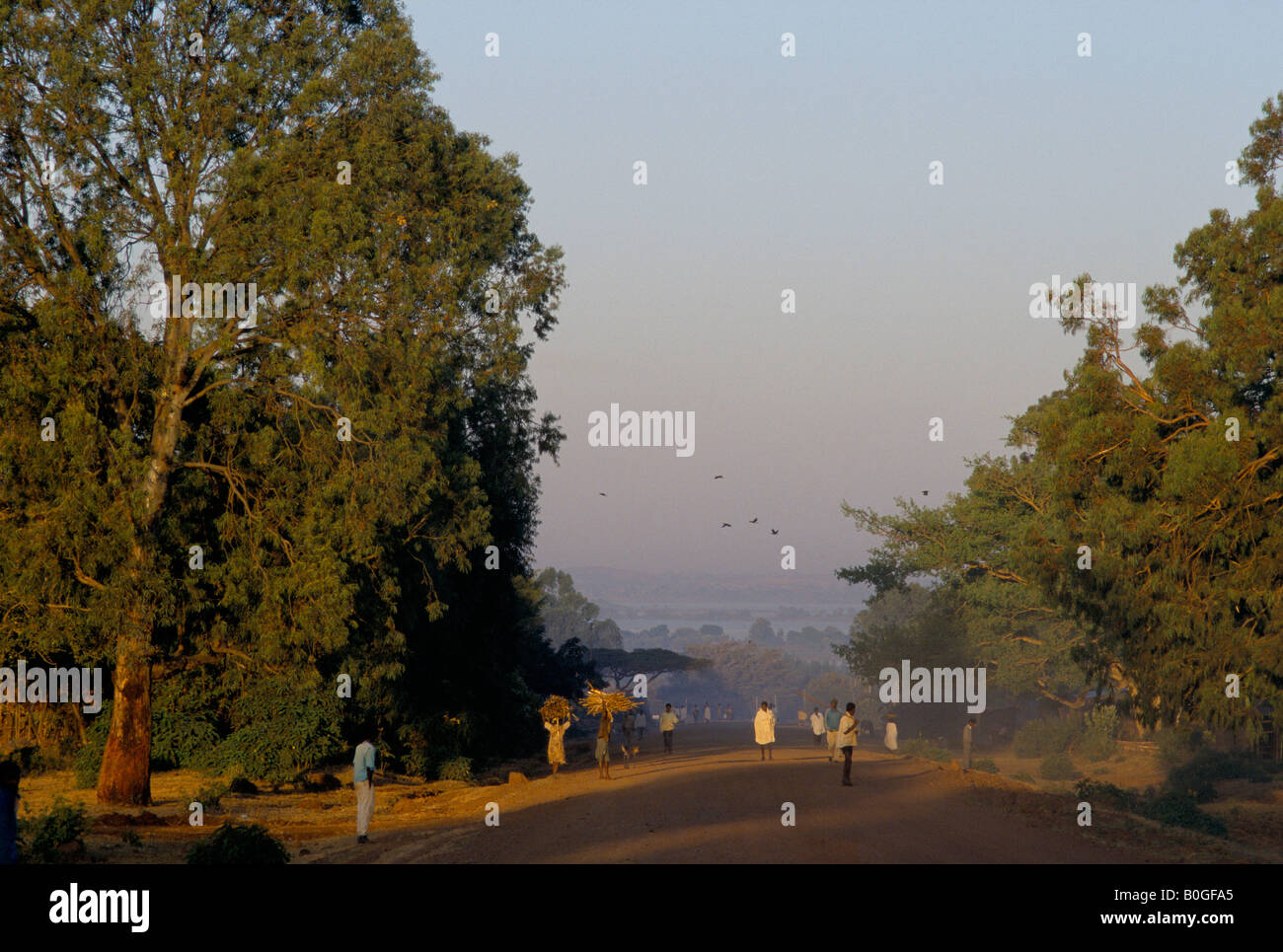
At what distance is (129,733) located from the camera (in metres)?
21.9

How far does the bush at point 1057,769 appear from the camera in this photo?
4459 cm

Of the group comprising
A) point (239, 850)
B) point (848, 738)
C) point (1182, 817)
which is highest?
point (239, 850)

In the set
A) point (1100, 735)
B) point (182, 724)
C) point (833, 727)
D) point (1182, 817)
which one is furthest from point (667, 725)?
point (1100, 735)

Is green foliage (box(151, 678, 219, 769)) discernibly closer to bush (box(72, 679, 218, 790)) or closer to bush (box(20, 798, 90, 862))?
bush (box(72, 679, 218, 790))

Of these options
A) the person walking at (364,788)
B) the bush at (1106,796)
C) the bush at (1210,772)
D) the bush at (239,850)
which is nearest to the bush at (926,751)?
the bush at (1210,772)

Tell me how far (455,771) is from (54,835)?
15.4 meters

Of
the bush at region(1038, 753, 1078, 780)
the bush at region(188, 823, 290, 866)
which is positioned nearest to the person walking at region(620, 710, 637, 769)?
the bush at region(1038, 753, 1078, 780)

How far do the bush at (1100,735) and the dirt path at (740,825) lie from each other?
24.1 metres

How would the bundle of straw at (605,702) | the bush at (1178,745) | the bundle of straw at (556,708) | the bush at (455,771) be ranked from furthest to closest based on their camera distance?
the bush at (1178,745) → the bush at (455,771) → the bundle of straw at (556,708) → the bundle of straw at (605,702)

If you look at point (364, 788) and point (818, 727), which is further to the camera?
point (818, 727)

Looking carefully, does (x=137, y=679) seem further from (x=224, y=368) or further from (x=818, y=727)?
(x=818, y=727)

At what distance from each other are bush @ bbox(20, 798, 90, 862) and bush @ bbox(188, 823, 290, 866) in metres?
2.05

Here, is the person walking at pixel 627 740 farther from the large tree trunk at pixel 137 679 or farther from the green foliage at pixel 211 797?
the large tree trunk at pixel 137 679

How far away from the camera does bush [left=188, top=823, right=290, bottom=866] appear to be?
14141 mm
